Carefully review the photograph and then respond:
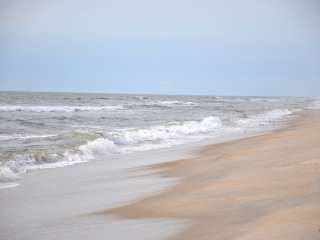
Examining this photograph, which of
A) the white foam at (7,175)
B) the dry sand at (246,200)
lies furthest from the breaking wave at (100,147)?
the dry sand at (246,200)

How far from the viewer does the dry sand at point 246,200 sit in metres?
3.52

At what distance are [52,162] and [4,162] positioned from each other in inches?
44.6

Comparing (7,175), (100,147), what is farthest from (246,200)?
Answer: (100,147)

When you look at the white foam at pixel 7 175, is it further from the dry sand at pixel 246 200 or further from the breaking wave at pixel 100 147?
the dry sand at pixel 246 200

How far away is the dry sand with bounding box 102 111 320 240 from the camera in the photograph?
3.52 metres

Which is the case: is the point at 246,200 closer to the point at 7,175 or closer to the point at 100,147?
the point at 7,175

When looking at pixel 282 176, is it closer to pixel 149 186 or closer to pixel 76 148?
pixel 149 186

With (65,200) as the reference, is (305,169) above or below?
above

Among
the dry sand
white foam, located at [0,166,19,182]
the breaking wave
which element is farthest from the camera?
the breaking wave

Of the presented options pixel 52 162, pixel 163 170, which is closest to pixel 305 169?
pixel 163 170

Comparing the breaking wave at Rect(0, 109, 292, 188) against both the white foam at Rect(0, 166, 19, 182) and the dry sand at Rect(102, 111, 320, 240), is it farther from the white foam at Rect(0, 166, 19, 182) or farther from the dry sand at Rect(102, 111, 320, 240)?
the dry sand at Rect(102, 111, 320, 240)

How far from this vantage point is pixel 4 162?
25.1 ft

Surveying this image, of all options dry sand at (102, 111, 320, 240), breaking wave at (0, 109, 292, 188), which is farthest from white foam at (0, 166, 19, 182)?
dry sand at (102, 111, 320, 240)

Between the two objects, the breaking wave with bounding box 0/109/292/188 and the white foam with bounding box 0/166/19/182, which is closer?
the white foam with bounding box 0/166/19/182
